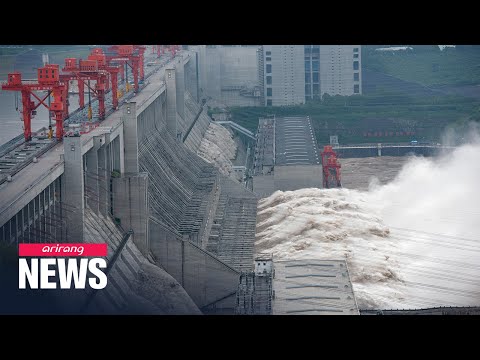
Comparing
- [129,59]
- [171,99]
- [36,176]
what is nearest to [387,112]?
[171,99]

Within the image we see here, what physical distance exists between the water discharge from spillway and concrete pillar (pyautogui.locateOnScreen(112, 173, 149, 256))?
2.72 m

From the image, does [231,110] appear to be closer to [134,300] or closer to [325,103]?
[325,103]

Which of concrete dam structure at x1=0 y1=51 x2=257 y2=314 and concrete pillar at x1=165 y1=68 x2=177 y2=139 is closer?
concrete dam structure at x1=0 y1=51 x2=257 y2=314

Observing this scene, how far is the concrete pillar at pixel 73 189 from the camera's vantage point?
13320mm

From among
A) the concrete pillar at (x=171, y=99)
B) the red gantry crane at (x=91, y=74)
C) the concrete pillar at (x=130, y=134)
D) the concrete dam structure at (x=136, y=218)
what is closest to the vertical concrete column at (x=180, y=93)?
the concrete pillar at (x=171, y=99)

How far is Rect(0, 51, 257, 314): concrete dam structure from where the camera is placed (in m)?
12.7

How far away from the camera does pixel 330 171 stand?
24688mm

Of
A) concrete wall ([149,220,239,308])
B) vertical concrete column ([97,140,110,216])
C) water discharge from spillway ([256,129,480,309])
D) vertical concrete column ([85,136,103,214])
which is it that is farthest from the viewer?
water discharge from spillway ([256,129,480,309])

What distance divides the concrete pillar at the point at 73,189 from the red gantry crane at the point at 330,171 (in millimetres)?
10724

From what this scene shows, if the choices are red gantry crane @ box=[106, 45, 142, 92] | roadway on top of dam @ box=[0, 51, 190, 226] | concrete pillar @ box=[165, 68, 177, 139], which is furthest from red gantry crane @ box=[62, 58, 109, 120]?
red gantry crane @ box=[106, 45, 142, 92]

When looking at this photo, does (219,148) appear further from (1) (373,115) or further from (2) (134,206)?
(2) (134,206)

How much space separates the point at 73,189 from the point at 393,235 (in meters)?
7.67

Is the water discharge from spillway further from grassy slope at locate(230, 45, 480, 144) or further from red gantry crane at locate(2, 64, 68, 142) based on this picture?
grassy slope at locate(230, 45, 480, 144)

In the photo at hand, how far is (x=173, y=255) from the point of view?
51.0 feet
